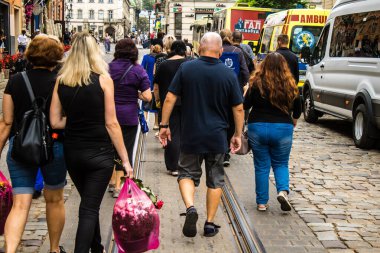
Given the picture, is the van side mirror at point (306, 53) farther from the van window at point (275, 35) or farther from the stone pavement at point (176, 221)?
the stone pavement at point (176, 221)

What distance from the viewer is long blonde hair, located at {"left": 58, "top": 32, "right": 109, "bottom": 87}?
4.33m

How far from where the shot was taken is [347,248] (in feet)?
17.9

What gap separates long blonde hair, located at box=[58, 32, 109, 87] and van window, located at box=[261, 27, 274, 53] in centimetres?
1385

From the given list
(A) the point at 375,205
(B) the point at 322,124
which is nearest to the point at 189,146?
(A) the point at 375,205

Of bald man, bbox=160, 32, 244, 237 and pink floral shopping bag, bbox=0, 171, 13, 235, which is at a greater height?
bald man, bbox=160, 32, 244, 237

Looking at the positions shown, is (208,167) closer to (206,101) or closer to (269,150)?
(206,101)

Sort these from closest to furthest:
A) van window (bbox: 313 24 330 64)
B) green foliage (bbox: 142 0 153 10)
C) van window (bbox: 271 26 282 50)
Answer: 1. van window (bbox: 313 24 330 64)
2. van window (bbox: 271 26 282 50)
3. green foliage (bbox: 142 0 153 10)

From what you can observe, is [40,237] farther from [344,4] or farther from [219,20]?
[219,20]

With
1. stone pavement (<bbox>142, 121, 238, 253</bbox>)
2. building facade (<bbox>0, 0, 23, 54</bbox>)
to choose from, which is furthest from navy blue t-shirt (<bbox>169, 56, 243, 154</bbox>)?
building facade (<bbox>0, 0, 23, 54</bbox>)

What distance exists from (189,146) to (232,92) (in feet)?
2.07

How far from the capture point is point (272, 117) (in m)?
6.42

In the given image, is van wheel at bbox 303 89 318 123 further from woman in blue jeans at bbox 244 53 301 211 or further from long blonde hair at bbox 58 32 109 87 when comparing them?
long blonde hair at bbox 58 32 109 87

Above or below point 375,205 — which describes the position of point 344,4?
above

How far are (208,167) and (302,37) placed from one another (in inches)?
465
